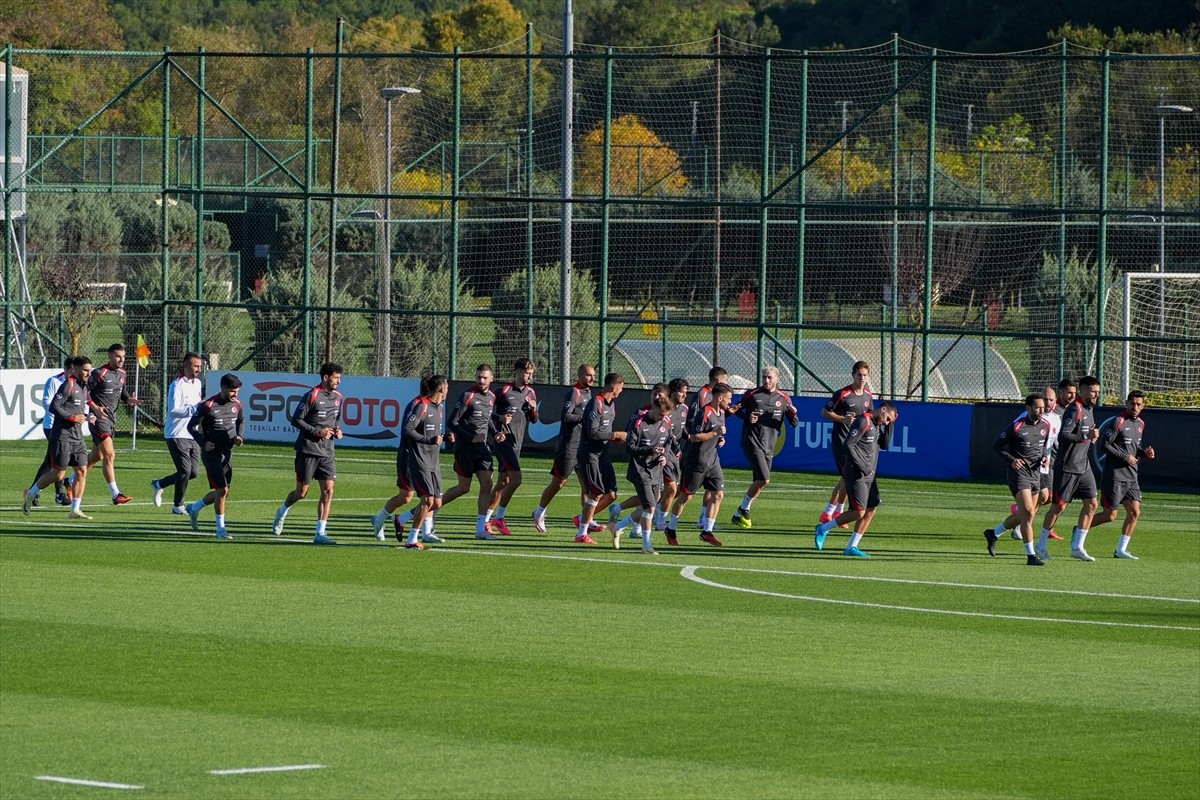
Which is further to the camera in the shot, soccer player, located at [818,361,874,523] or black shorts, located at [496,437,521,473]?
black shorts, located at [496,437,521,473]

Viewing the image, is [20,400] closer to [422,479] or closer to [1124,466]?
[422,479]

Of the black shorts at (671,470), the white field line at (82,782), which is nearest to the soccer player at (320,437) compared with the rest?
the black shorts at (671,470)

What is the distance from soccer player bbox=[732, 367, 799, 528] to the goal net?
14.6 metres

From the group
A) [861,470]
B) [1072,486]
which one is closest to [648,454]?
→ [861,470]

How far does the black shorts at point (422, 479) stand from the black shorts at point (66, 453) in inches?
206

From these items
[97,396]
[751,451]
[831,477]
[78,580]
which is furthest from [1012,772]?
[831,477]

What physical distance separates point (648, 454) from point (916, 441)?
434 inches

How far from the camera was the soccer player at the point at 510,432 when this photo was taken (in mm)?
24312

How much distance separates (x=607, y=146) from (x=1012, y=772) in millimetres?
23908

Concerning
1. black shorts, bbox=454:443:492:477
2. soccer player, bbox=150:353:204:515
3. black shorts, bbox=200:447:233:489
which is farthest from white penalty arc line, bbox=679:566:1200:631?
soccer player, bbox=150:353:204:515

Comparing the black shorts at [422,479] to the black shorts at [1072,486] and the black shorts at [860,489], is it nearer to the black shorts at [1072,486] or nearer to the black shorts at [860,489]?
the black shorts at [860,489]

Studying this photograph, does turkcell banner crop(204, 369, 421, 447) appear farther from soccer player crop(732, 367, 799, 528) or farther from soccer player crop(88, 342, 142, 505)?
soccer player crop(732, 367, 799, 528)

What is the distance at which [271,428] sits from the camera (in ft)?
121

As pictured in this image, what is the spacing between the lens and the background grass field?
11.2 metres
